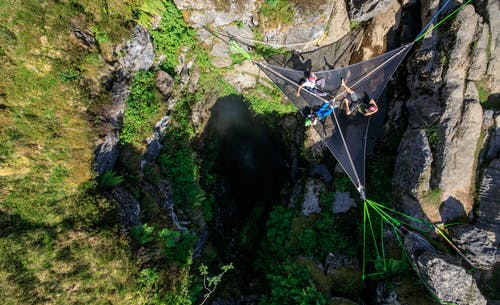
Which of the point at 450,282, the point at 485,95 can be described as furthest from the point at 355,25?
the point at 450,282

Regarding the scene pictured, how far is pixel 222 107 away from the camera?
11.0 m

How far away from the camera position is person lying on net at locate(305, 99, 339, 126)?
8.79 meters

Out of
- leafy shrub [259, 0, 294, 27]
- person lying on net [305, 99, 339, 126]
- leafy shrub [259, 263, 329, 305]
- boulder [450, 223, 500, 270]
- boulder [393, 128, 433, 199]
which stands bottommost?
leafy shrub [259, 263, 329, 305]

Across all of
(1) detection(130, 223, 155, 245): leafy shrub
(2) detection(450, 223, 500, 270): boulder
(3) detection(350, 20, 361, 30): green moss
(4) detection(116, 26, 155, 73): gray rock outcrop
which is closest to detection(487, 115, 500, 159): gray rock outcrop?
(2) detection(450, 223, 500, 270): boulder

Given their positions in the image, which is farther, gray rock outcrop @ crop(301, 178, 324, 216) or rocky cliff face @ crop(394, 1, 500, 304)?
gray rock outcrop @ crop(301, 178, 324, 216)

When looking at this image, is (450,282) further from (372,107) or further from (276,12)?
(276,12)

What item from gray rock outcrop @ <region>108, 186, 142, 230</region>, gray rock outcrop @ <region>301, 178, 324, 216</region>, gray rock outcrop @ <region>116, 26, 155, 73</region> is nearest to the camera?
gray rock outcrop @ <region>108, 186, 142, 230</region>

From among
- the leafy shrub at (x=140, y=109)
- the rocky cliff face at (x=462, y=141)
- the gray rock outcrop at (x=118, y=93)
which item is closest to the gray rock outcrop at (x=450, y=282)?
the rocky cliff face at (x=462, y=141)

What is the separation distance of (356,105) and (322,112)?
1.22m

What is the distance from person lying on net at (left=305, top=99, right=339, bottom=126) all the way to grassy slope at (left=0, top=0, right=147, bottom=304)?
665cm

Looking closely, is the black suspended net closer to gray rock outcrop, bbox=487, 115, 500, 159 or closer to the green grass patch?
the green grass patch

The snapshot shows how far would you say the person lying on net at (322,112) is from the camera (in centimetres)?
879

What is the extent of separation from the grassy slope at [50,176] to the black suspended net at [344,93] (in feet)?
18.8

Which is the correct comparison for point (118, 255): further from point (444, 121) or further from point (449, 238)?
point (444, 121)
